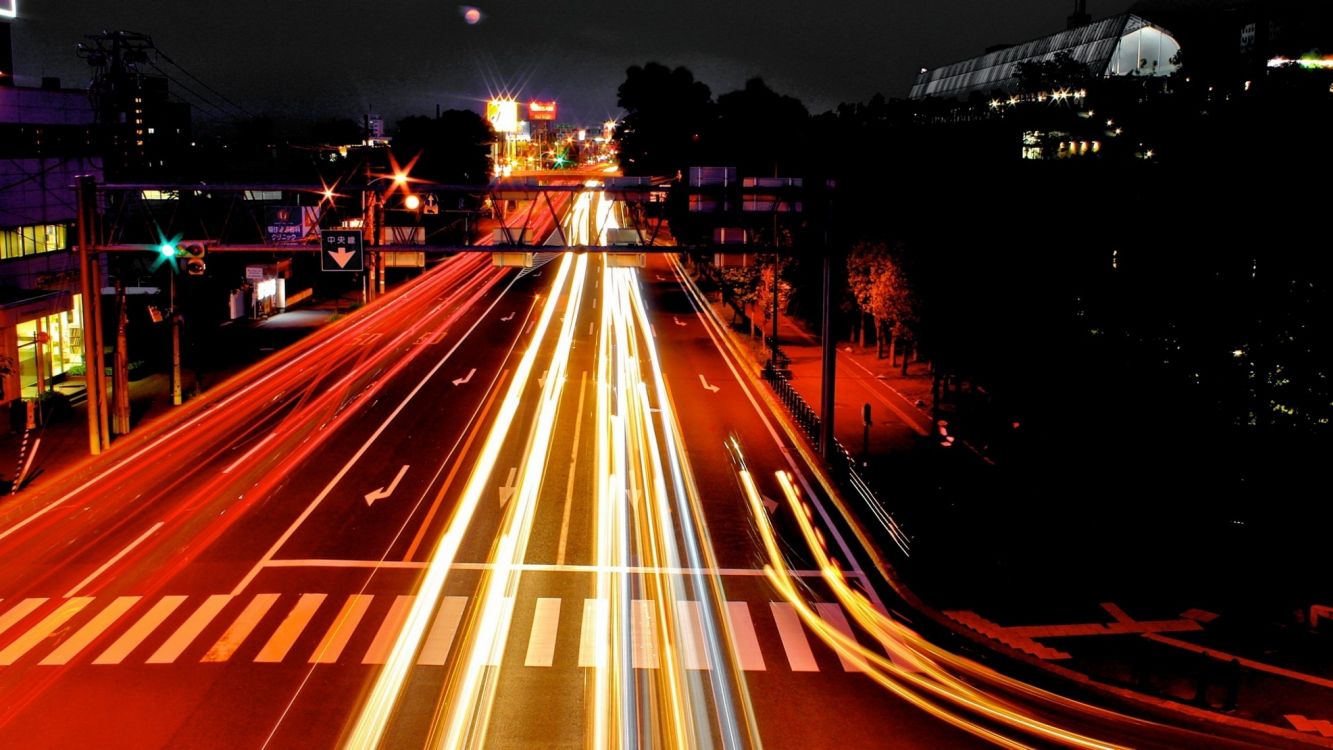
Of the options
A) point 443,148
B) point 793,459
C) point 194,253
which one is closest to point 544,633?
point 793,459

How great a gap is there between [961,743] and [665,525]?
9.20 m

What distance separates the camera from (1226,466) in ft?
67.2

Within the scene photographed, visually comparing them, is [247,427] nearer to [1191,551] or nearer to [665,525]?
[665,525]

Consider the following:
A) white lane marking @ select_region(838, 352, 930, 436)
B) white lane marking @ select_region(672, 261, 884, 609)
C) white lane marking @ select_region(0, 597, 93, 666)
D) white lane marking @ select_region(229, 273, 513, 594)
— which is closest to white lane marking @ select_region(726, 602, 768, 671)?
white lane marking @ select_region(672, 261, 884, 609)

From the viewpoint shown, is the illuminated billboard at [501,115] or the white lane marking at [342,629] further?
the illuminated billboard at [501,115]

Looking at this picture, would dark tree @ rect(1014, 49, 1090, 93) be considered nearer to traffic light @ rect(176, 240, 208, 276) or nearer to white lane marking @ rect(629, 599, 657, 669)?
traffic light @ rect(176, 240, 208, 276)

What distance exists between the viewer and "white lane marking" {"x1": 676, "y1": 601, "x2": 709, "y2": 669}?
47.8ft

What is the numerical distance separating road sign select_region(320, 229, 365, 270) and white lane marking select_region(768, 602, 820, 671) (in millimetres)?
15195

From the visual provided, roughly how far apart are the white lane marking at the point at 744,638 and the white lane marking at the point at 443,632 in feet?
12.9

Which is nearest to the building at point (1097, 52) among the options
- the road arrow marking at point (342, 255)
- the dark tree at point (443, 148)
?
the dark tree at point (443, 148)

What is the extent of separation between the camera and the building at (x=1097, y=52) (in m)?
83.6

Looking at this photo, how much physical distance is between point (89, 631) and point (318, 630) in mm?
3174

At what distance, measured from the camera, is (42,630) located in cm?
1548

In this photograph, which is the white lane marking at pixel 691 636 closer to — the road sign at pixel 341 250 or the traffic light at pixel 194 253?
the road sign at pixel 341 250
